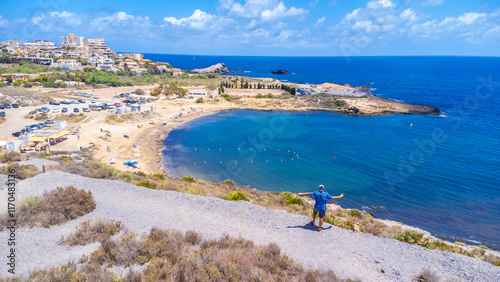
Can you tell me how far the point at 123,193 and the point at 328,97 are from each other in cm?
6456

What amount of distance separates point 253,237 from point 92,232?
4.86 metres

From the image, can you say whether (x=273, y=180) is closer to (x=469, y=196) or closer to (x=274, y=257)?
(x=469, y=196)

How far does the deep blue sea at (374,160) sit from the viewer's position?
69.6 feet

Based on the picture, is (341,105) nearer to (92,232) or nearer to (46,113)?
(46,113)

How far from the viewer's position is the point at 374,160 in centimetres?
3161

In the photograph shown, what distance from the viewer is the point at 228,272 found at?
617 centimetres

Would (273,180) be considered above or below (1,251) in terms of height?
below

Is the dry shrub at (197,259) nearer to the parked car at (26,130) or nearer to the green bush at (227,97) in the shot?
the parked car at (26,130)

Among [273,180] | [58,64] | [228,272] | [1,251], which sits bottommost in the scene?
[273,180]

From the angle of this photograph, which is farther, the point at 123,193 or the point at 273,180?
the point at 273,180

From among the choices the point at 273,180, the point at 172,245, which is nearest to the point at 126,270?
the point at 172,245

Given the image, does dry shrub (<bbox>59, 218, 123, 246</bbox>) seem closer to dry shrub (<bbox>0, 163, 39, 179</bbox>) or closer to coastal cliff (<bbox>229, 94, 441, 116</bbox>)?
dry shrub (<bbox>0, 163, 39, 179</bbox>)

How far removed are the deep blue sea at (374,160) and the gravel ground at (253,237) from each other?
12452mm

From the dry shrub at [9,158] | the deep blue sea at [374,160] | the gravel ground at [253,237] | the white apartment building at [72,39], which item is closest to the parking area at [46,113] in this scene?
the dry shrub at [9,158]
